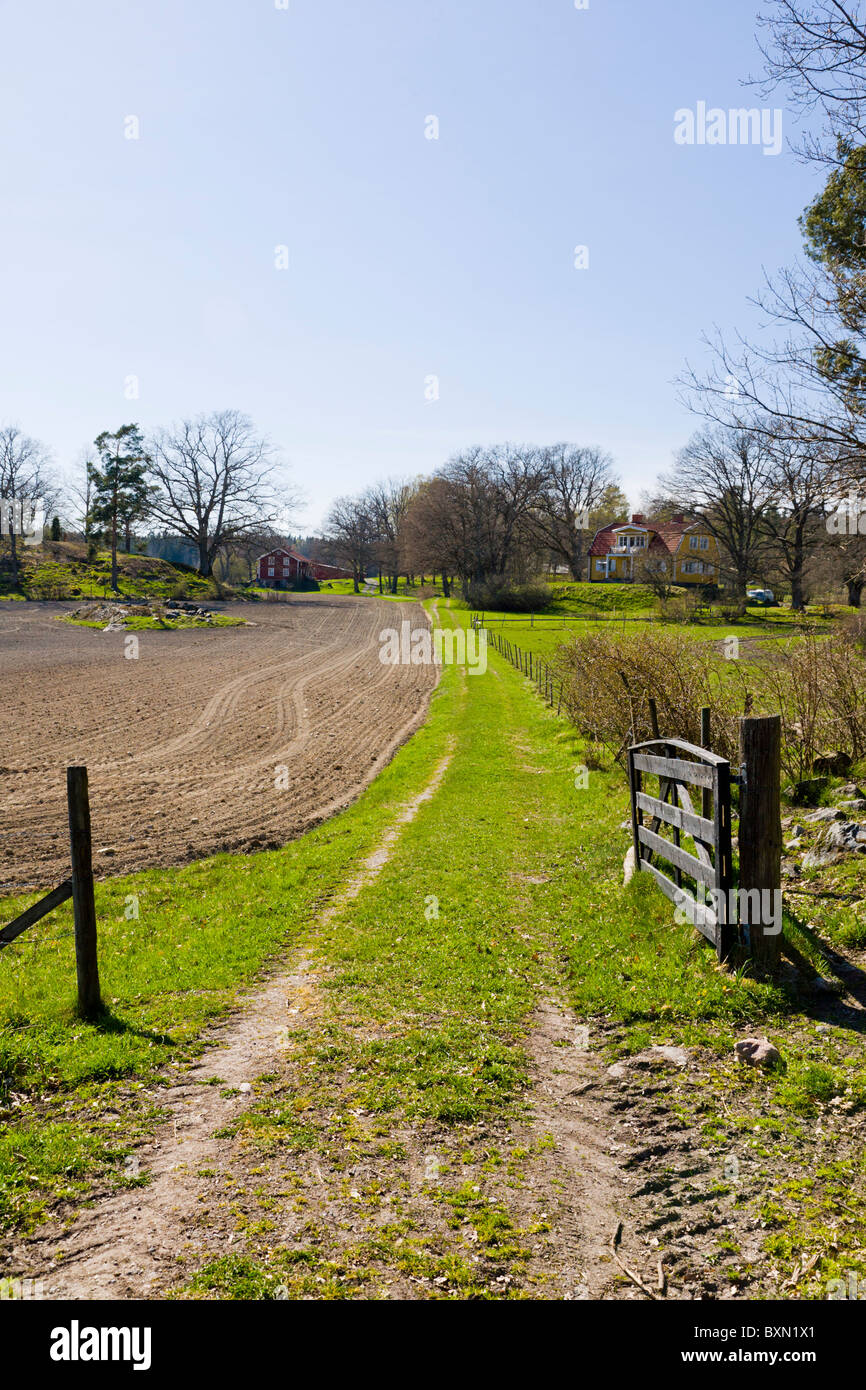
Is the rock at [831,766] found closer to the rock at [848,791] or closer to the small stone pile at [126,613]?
the rock at [848,791]

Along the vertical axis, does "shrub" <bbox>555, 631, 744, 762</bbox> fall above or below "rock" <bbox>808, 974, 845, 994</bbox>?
above

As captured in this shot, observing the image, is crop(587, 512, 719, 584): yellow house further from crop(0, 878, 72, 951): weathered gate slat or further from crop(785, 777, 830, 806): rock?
crop(0, 878, 72, 951): weathered gate slat

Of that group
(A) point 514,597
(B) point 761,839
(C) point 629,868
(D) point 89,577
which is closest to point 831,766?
(C) point 629,868

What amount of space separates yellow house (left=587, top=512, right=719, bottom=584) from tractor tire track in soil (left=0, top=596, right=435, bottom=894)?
49.3 meters

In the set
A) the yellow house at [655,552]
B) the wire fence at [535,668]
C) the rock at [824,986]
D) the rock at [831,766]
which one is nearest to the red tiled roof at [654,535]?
the yellow house at [655,552]

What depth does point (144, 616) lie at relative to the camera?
60.3m

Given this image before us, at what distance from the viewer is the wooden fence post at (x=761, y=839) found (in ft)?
21.7

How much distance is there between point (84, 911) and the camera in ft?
22.4

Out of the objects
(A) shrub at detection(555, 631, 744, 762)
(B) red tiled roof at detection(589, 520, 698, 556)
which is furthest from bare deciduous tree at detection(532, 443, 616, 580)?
(A) shrub at detection(555, 631, 744, 762)

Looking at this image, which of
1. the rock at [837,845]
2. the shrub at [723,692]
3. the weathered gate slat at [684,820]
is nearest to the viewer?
the weathered gate slat at [684,820]

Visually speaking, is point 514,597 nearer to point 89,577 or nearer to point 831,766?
point 89,577

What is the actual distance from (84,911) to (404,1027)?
2.82 metres

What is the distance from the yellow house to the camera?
8500 centimetres

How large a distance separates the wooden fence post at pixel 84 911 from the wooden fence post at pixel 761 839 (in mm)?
5367
